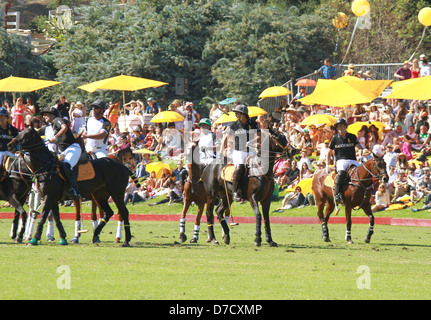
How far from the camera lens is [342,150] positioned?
59.7 feet

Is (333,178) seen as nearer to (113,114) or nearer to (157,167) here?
(157,167)

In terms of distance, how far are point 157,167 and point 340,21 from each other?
59.3 ft

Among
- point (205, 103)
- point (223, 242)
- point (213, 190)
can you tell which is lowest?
point (223, 242)

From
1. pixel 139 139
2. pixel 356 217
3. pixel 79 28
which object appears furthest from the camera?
pixel 79 28

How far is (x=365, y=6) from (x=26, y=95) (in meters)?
22.3

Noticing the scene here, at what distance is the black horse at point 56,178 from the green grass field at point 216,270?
700 millimetres

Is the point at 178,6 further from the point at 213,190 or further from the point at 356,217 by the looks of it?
the point at 213,190

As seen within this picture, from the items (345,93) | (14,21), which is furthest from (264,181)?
(14,21)

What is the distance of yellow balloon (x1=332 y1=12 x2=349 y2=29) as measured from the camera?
143 feet

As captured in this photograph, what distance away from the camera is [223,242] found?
1748cm

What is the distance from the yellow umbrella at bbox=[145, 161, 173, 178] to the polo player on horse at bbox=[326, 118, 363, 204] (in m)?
13.1

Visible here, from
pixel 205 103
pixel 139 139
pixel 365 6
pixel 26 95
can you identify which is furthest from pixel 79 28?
pixel 365 6

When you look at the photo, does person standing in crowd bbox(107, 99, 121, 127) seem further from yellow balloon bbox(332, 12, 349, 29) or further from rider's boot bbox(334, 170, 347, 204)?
rider's boot bbox(334, 170, 347, 204)

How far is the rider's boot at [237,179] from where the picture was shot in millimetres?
16500
